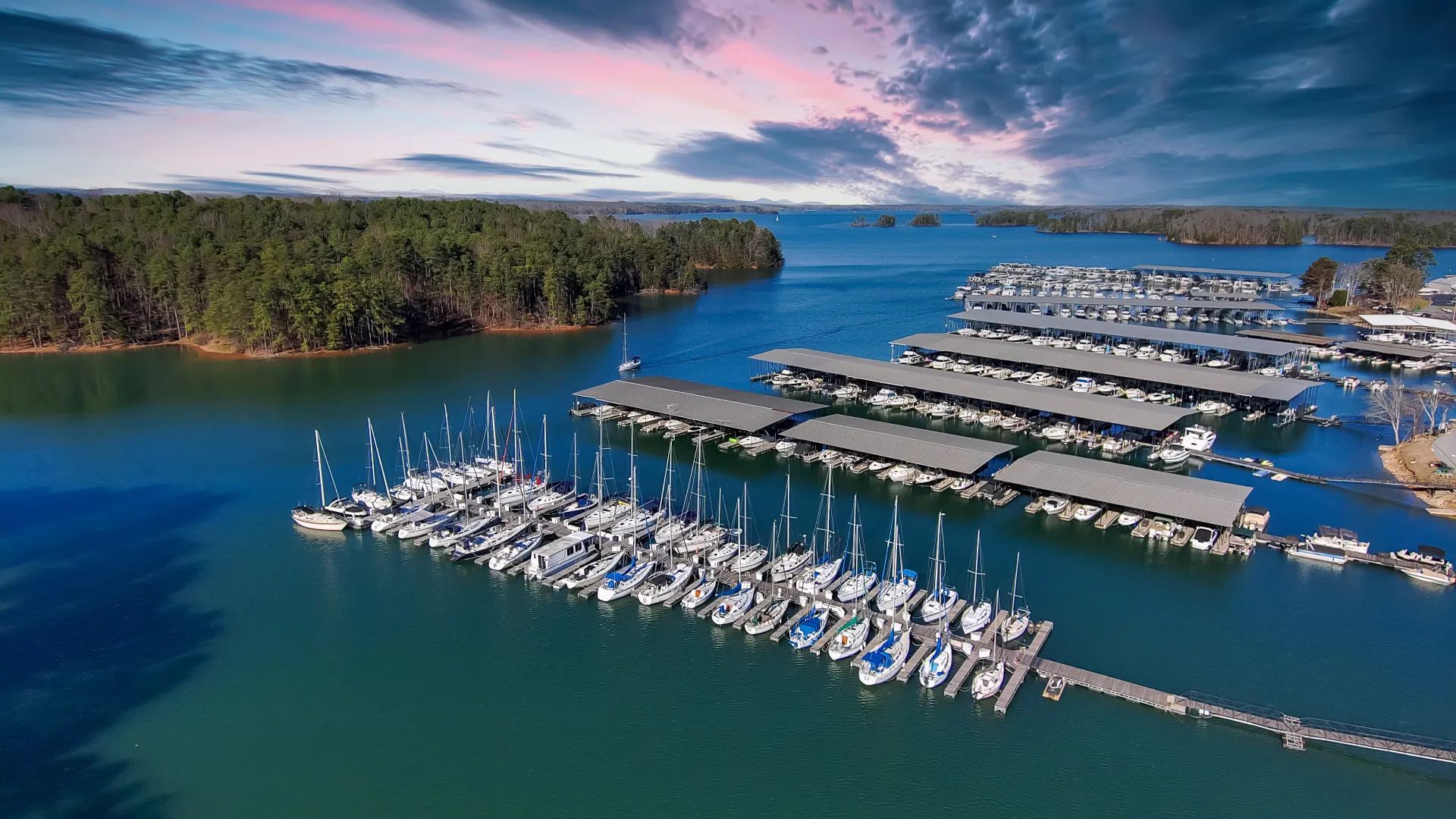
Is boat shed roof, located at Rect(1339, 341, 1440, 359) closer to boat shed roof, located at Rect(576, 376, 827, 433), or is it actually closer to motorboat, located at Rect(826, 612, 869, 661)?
boat shed roof, located at Rect(576, 376, 827, 433)

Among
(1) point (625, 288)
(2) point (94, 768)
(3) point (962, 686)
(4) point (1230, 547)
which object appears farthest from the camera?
(1) point (625, 288)

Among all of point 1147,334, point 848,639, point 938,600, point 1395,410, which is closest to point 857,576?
point 938,600

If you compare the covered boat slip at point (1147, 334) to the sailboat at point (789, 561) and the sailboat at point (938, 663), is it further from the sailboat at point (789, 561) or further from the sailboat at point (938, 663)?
the sailboat at point (938, 663)

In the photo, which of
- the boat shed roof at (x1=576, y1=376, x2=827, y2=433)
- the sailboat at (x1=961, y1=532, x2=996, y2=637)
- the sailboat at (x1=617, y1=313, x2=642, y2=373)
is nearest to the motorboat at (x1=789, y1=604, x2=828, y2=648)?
the sailboat at (x1=961, y1=532, x2=996, y2=637)

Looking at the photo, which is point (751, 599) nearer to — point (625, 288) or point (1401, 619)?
point (1401, 619)

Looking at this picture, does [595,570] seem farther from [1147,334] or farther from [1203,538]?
[1147,334]

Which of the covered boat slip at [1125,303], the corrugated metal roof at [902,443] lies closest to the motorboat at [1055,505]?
the corrugated metal roof at [902,443]

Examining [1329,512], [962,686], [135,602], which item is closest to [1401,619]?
[1329,512]
